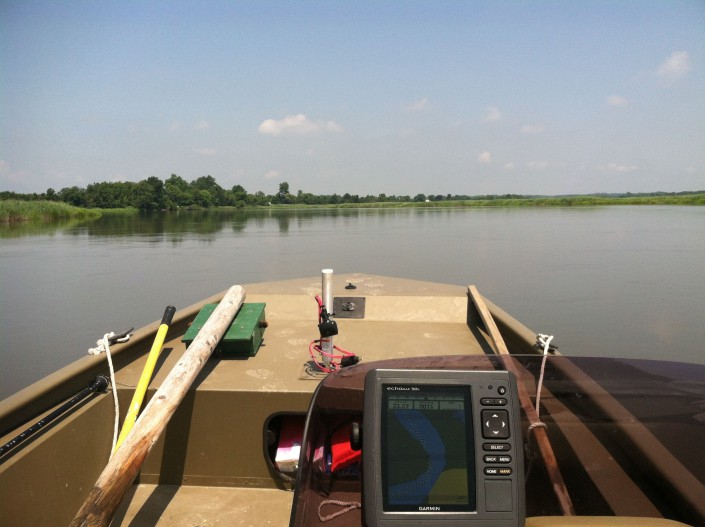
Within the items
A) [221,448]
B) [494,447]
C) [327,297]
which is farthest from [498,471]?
[221,448]

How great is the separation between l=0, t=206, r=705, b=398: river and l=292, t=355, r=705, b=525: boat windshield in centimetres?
711

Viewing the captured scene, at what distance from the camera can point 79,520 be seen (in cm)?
174

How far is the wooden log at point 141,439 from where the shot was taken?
5.85 ft

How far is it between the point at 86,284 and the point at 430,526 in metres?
15.0

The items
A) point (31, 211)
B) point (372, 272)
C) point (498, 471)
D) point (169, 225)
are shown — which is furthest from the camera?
point (169, 225)

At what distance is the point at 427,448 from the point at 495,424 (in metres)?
0.17

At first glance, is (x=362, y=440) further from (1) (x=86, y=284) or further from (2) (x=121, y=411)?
(1) (x=86, y=284)

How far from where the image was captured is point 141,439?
2.05 m

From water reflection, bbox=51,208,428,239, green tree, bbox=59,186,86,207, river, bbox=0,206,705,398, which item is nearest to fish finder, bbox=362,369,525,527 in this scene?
river, bbox=0,206,705,398

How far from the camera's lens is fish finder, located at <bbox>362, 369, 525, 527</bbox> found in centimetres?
114

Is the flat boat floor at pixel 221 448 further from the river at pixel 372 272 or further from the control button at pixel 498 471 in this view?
the river at pixel 372 272

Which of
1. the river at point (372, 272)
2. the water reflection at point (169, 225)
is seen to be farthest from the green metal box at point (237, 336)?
the water reflection at point (169, 225)

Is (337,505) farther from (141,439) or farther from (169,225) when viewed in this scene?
(169,225)

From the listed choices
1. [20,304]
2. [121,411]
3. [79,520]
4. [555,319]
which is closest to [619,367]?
[79,520]
